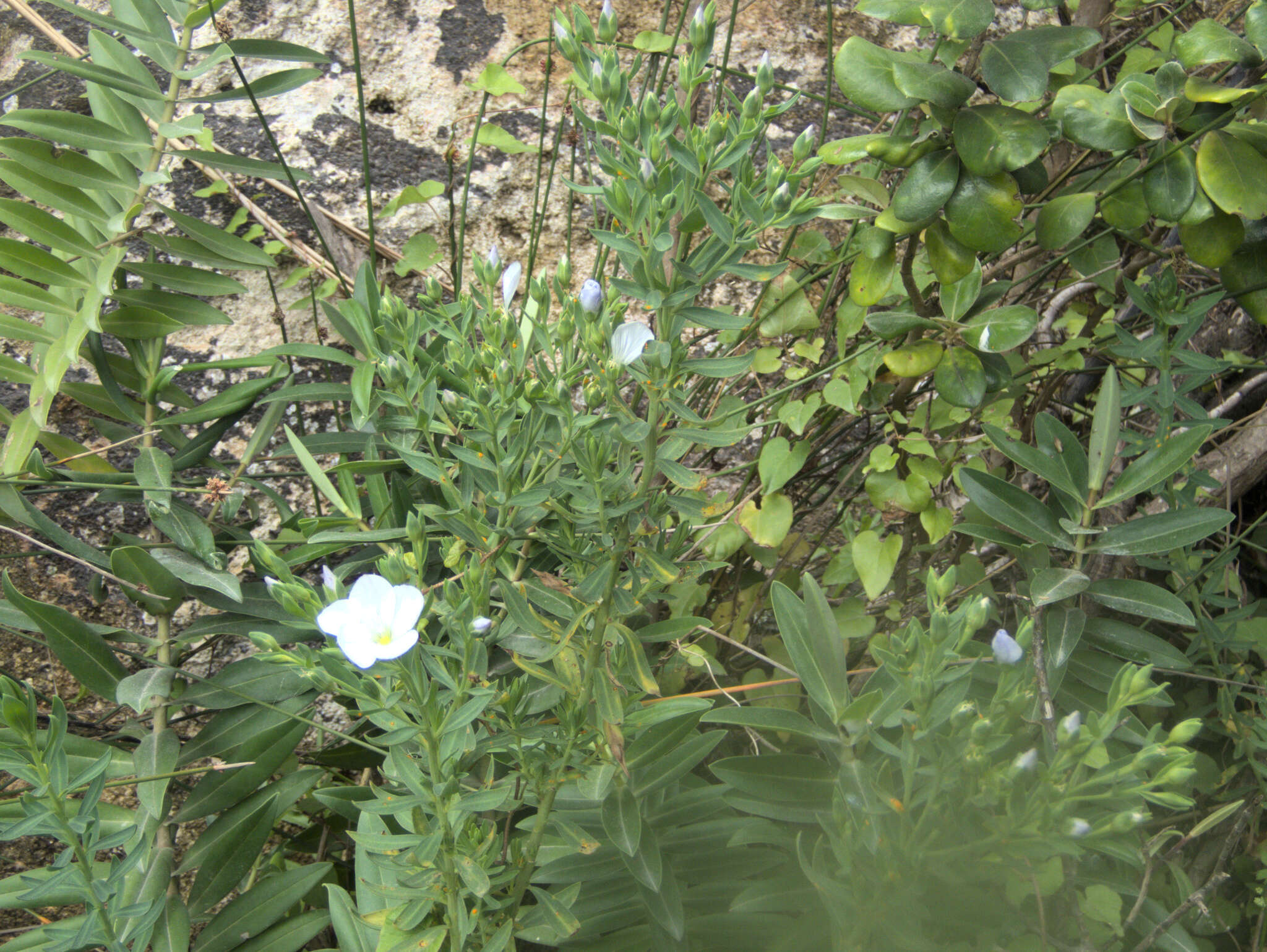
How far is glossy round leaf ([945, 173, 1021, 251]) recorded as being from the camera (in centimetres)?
87

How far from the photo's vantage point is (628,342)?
73cm

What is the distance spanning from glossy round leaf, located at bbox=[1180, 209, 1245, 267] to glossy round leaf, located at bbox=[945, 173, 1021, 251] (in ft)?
0.58

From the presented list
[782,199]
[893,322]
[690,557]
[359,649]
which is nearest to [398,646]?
[359,649]

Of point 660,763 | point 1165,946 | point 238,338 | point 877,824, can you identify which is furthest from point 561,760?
point 238,338

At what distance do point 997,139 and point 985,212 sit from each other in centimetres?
7

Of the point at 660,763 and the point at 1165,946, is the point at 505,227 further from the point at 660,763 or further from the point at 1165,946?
the point at 1165,946

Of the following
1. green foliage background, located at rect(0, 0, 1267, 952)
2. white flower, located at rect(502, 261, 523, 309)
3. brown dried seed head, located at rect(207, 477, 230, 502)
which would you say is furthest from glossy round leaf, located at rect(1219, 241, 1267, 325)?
brown dried seed head, located at rect(207, 477, 230, 502)

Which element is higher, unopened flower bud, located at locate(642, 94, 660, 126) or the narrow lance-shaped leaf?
unopened flower bud, located at locate(642, 94, 660, 126)

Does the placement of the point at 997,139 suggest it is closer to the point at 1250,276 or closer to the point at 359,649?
the point at 1250,276

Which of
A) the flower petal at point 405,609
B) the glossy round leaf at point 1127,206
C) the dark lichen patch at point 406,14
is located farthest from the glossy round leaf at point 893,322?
the dark lichen patch at point 406,14

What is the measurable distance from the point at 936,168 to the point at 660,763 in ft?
2.18

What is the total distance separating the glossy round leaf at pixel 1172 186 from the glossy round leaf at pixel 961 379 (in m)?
0.23

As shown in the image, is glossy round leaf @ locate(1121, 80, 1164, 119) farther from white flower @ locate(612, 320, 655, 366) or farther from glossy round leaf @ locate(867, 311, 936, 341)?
white flower @ locate(612, 320, 655, 366)

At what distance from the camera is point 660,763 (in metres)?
0.80
